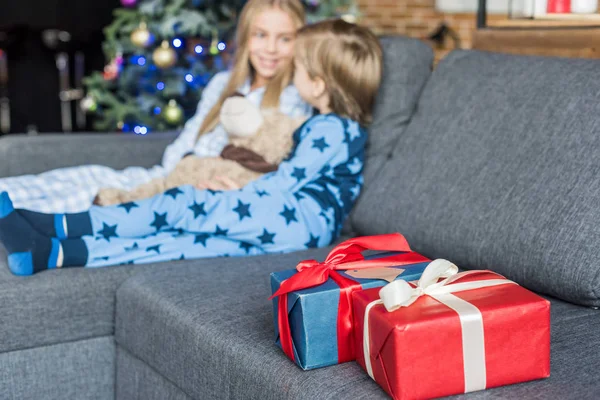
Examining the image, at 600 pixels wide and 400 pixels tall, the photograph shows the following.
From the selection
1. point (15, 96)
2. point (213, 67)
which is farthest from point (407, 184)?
point (15, 96)

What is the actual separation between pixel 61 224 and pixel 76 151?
2.08 feet

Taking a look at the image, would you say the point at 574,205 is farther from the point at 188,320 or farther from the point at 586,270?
the point at 188,320

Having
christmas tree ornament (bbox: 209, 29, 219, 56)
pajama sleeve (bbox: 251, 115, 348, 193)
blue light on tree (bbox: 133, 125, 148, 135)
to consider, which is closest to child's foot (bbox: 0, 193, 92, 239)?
pajama sleeve (bbox: 251, 115, 348, 193)

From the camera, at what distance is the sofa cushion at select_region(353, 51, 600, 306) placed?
1578 millimetres

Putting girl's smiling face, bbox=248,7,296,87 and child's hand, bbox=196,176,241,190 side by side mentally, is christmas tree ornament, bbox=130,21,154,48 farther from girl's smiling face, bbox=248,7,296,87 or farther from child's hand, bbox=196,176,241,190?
child's hand, bbox=196,176,241,190

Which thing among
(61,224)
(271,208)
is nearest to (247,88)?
(271,208)

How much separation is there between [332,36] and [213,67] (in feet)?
5.56

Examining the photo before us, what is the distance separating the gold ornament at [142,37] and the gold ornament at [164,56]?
0.07 metres

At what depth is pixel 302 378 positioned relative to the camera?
126 cm

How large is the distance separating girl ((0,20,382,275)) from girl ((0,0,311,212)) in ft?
0.78

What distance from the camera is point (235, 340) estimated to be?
1439 mm

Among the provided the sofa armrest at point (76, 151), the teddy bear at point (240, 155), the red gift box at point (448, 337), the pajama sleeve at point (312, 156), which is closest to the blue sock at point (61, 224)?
the teddy bear at point (240, 155)

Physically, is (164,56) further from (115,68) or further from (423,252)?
(423,252)

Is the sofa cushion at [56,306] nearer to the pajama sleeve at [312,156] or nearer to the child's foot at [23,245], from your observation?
the child's foot at [23,245]
